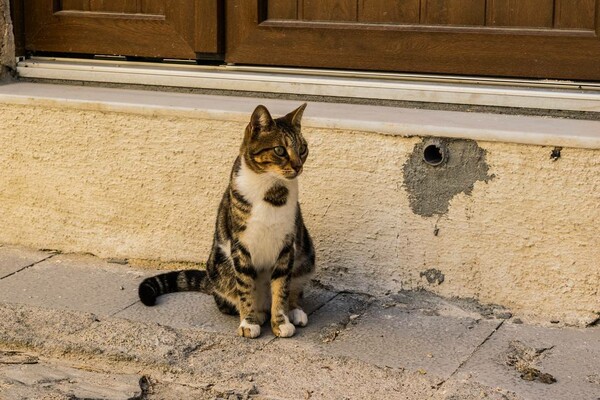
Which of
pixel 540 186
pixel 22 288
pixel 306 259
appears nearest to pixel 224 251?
pixel 306 259

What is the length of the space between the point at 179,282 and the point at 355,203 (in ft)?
2.94

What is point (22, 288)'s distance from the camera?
480cm

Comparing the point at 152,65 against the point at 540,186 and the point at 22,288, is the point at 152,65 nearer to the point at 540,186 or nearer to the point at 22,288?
the point at 22,288

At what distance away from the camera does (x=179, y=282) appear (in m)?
4.73

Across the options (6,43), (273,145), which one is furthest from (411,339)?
(6,43)

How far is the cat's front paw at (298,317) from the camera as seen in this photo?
434 cm

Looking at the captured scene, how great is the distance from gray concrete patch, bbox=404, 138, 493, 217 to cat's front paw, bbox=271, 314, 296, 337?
2.53 ft

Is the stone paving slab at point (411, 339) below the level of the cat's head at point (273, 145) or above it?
below

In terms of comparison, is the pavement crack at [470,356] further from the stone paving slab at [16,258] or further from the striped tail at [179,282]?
the stone paving slab at [16,258]

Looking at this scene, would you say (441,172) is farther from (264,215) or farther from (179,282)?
(179,282)

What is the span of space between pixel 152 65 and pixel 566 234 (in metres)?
2.37

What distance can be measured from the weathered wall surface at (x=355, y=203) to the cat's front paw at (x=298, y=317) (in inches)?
16.3

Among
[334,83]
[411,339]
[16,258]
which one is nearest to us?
[411,339]

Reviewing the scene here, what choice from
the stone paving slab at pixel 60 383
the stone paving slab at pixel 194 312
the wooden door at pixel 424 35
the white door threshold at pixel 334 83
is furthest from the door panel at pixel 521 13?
the stone paving slab at pixel 60 383
